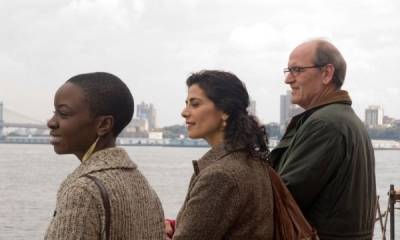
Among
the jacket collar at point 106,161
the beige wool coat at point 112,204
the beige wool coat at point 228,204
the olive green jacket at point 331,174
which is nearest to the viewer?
the beige wool coat at point 112,204

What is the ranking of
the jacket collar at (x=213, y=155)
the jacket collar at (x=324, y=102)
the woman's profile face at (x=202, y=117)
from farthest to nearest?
the jacket collar at (x=324, y=102)
the woman's profile face at (x=202, y=117)
the jacket collar at (x=213, y=155)

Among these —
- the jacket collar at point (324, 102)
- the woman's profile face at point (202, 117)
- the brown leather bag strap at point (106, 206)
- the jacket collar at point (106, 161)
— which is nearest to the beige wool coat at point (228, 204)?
the woman's profile face at point (202, 117)

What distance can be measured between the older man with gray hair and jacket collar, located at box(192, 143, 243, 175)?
561 millimetres

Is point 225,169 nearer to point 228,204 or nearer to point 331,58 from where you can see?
point 228,204

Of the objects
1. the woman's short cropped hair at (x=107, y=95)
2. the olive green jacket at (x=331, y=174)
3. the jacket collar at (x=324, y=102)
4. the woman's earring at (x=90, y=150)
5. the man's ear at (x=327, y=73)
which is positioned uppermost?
the woman's short cropped hair at (x=107, y=95)

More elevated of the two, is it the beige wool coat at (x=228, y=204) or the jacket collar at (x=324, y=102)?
the jacket collar at (x=324, y=102)

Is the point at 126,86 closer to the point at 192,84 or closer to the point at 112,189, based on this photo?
the point at 112,189

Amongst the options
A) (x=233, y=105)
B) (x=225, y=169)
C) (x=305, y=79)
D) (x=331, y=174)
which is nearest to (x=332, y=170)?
(x=331, y=174)

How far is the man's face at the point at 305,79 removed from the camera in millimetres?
4398

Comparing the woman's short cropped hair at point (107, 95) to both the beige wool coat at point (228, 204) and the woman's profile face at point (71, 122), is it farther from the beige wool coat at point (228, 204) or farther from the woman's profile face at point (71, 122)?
the beige wool coat at point (228, 204)

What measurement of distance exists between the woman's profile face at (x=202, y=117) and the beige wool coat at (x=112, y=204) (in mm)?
821

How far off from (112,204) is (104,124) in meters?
0.28

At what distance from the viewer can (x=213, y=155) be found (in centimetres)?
352

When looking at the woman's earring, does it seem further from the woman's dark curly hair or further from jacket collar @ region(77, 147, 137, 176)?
the woman's dark curly hair
